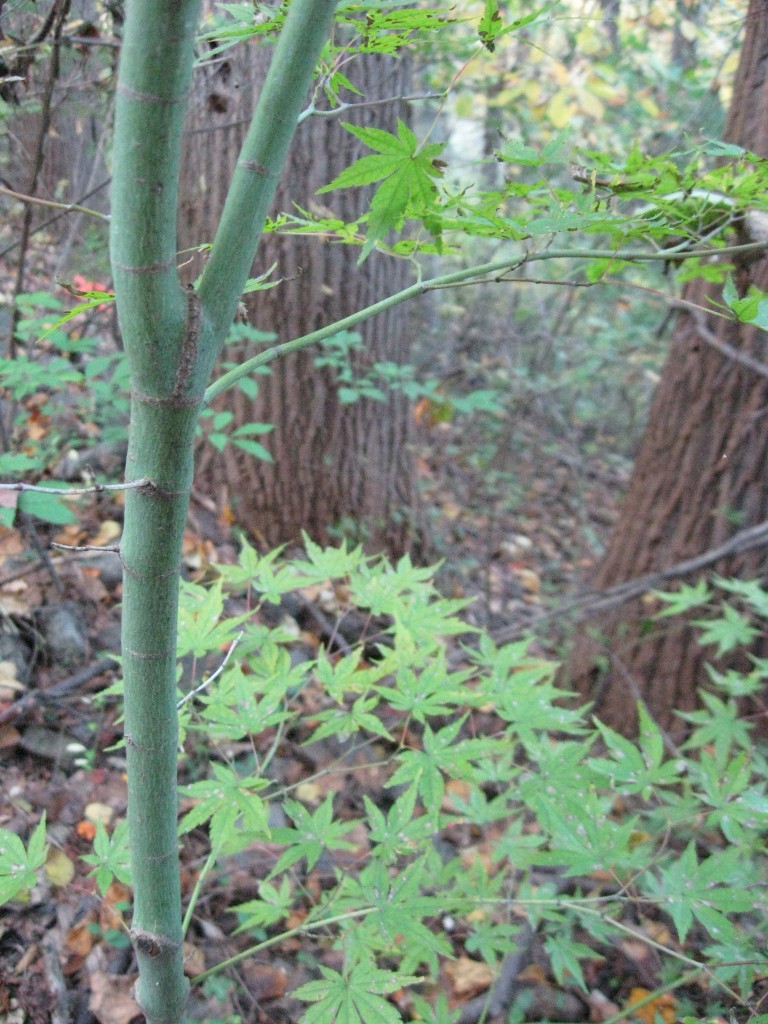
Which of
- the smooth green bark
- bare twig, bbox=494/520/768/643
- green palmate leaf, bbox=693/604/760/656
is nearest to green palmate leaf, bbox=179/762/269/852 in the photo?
the smooth green bark

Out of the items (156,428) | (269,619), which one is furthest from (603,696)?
(156,428)

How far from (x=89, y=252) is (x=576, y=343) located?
477 cm

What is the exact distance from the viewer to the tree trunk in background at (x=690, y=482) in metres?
3.10

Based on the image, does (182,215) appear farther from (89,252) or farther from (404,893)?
(404,893)

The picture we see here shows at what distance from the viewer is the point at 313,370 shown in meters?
3.72

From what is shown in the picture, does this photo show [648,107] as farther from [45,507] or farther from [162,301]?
[162,301]

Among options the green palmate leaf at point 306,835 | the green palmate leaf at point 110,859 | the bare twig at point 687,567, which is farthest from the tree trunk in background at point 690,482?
the green palmate leaf at point 110,859

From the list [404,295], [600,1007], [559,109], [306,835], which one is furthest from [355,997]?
[559,109]

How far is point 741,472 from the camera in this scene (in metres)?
3.26

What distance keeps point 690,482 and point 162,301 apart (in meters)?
3.12

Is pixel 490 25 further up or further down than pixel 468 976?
further up

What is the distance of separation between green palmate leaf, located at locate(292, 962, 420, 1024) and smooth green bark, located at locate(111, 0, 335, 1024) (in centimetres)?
50

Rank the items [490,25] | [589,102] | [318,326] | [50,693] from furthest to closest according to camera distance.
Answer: [589,102]
[318,326]
[50,693]
[490,25]

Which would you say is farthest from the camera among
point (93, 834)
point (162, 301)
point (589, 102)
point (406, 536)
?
point (589, 102)
